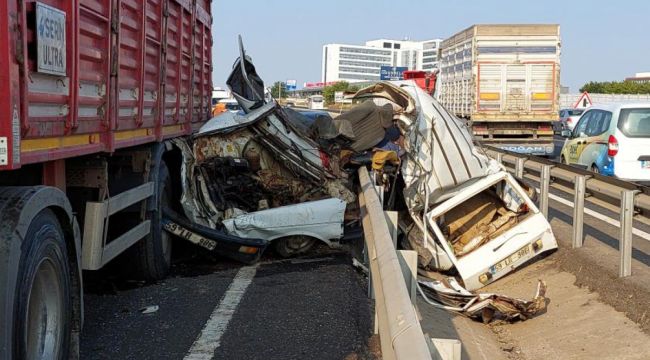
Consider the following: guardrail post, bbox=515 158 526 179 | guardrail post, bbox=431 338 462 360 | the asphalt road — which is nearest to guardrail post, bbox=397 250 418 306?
the asphalt road

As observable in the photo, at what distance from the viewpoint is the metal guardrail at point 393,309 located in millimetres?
2812

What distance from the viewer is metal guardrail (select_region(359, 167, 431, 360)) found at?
2.81 m

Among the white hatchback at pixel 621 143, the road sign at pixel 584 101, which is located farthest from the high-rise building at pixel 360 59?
the white hatchback at pixel 621 143

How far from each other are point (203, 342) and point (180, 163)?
324 cm

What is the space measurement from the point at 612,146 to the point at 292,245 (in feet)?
20.5

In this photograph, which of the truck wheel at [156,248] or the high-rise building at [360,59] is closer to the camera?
the truck wheel at [156,248]

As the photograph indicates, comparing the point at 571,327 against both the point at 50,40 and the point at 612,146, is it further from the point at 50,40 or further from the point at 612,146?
the point at 612,146

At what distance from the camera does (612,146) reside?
12250 millimetres

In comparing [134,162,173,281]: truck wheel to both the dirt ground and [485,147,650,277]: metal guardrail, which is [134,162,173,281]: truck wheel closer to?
the dirt ground

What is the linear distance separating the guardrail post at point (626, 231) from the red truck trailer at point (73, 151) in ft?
14.3

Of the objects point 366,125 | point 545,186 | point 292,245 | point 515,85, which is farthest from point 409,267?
point 515,85

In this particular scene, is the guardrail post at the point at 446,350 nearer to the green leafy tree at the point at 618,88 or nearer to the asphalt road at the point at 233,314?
the asphalt road at the point at 233,314

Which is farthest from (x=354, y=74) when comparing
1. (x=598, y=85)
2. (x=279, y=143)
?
(x=279, y=143)

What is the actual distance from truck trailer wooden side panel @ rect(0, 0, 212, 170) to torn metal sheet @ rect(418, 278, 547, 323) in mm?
2979
